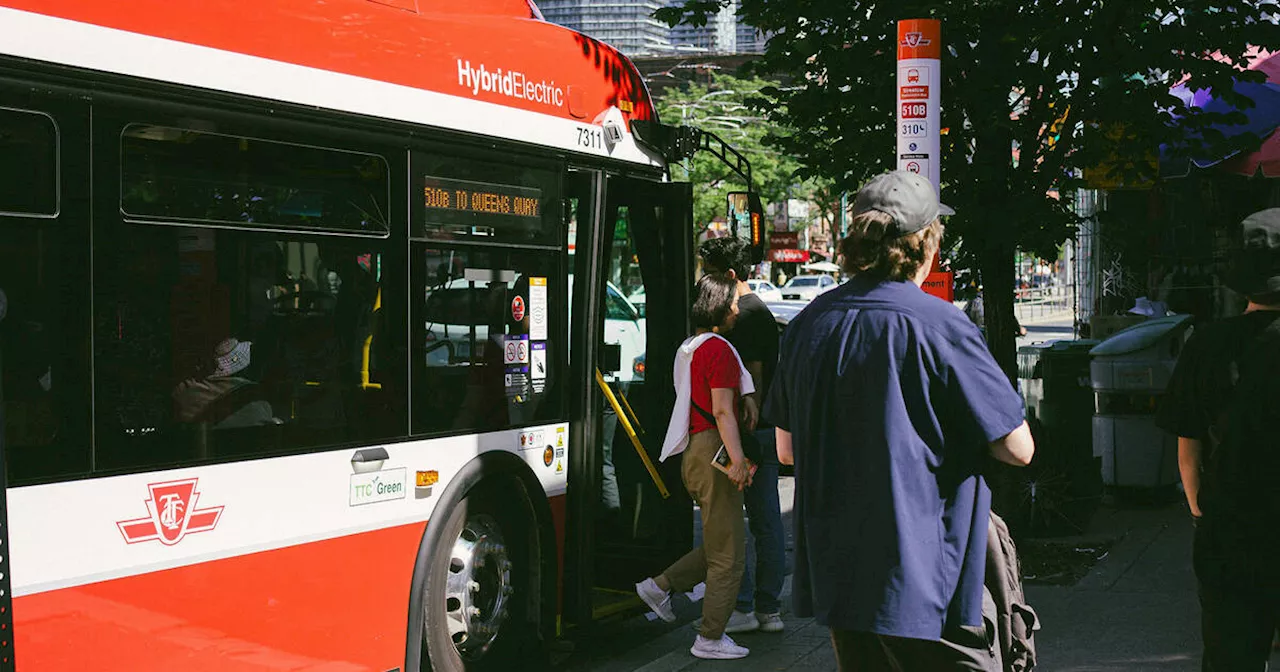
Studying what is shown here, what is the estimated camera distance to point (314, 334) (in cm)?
513

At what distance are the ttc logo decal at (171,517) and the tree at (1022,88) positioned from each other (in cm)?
422

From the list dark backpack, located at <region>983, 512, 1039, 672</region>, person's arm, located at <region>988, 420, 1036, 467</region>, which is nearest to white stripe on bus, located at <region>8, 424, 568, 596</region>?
dark backpack, located at <region>983, 512, 1039, 672</region>

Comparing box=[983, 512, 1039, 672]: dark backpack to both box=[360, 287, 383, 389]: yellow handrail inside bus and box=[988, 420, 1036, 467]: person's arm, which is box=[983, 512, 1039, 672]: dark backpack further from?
box=[360, 287, 383, 389]: yellow handrail inside bus

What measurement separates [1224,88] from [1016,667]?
16.1ft

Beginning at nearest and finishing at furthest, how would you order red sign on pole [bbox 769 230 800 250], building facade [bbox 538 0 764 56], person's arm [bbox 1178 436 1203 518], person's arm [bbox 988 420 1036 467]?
person's arm [bbox 988 420 1036 467] < person's arm [bbox 1178 436 1203 518] < red sign on pole [bbox 769 230 800 250] < building facade [bbox 538 0 764 56]

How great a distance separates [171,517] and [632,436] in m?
2.97

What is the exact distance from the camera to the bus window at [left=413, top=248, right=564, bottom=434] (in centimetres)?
568

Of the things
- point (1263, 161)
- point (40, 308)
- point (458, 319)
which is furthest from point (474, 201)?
point (1263, 161)

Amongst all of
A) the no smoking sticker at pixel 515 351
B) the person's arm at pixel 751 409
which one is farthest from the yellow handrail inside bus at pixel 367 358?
the person's arm at pixel 751 409

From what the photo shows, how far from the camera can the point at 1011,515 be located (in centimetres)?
877

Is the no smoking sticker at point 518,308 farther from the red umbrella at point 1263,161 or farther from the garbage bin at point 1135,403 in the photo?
the red umbrella at point 1263,161

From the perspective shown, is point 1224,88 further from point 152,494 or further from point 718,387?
point 152,494

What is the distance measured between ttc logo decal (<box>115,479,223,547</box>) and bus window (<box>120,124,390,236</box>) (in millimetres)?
877

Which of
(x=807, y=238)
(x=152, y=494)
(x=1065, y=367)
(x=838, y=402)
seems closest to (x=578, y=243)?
(x=152, y=494)
